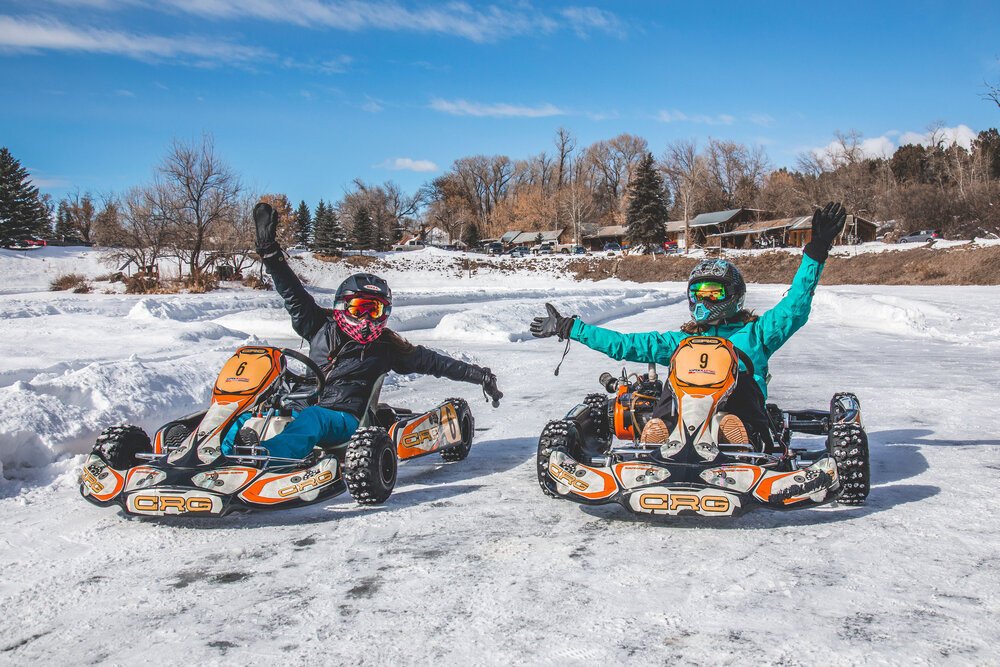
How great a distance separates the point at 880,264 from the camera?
36.4m

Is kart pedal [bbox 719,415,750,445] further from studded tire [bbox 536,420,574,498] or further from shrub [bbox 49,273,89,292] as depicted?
shrub [bbox 49,273,89,292]

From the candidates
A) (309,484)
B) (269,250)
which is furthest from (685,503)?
(269,250)

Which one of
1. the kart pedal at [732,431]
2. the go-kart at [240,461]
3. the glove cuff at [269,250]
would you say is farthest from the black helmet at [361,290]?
the kart pedal at [732,431]

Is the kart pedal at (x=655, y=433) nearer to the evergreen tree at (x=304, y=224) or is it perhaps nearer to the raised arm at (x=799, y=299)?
the raised arm at (x=799, y=299)

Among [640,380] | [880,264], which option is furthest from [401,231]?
[640,380]

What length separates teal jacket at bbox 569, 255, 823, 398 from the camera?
5.14 m

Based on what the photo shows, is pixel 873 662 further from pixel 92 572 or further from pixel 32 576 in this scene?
pixel 32 576

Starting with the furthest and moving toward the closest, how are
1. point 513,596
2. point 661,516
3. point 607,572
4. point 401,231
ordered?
point 401,231
point 661,516
point 607,572
point 513,596

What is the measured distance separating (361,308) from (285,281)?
622 mm

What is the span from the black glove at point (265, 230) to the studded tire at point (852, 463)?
406 centimetres

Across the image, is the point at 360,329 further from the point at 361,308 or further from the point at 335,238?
the point at 335,238

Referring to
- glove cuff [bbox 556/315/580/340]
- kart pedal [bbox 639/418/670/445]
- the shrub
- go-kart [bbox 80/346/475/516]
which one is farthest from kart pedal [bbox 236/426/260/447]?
the shrub

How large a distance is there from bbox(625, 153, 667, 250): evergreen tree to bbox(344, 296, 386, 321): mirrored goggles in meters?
54.6

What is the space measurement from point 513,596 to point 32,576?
90.3 inches
